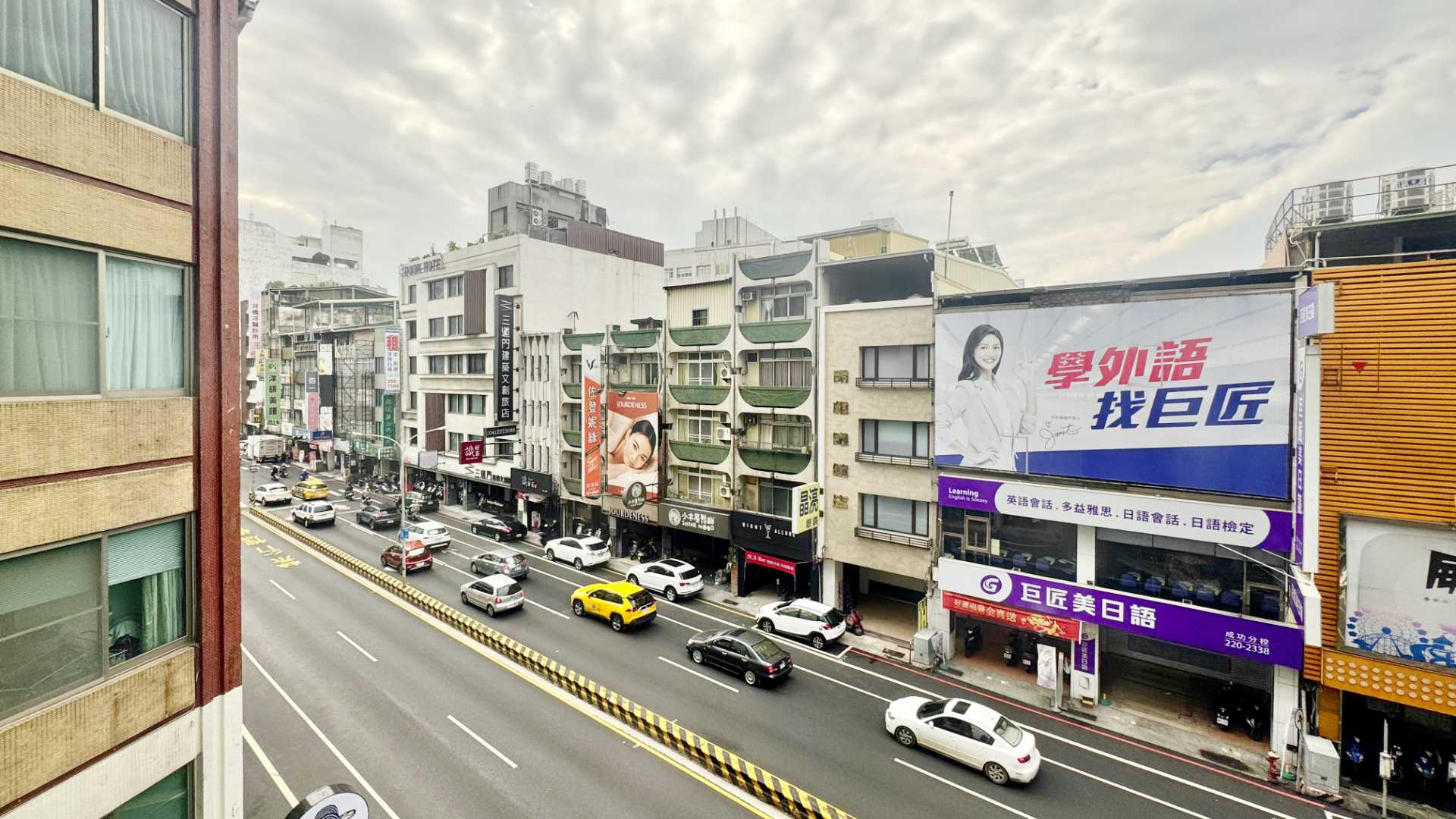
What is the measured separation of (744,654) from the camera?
23.4 meters

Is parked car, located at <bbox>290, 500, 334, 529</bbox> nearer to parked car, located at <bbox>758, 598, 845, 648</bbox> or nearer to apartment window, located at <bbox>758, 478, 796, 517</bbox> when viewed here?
apartment window, located at <bbox>758, 478, 796, 517</bbox>

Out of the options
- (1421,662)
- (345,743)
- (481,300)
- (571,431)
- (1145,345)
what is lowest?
(345,743)

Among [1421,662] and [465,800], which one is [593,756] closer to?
[465,800]

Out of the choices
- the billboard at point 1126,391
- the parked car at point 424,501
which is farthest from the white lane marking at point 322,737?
the parked car at point 424,501

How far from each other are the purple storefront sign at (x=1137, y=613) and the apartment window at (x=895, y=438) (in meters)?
5.24

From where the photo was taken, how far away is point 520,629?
28.1 meters

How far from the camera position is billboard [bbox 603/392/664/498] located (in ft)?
121

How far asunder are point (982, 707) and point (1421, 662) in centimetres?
1223

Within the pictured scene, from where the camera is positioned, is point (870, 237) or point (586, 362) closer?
point (870, 237)

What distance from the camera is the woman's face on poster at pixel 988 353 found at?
24344 millimetres

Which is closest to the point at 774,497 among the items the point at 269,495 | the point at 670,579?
the point at 670,579

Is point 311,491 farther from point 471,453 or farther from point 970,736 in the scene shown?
point 970,736

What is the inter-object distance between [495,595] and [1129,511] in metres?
28.1

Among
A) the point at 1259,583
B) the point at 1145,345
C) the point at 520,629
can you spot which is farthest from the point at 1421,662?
the point at 520,629
